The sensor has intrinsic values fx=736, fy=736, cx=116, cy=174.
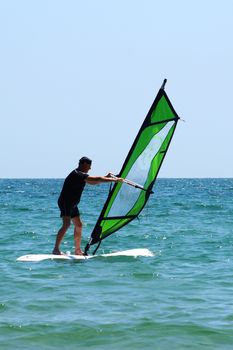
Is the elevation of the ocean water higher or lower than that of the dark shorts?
lower

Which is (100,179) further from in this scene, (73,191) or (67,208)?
(67,208)

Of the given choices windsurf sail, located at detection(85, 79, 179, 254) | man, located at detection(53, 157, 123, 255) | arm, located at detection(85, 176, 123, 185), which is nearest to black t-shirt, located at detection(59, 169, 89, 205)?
man, located at detection(53, 157, 123, 255)

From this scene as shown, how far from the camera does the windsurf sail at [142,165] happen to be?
10.3 m

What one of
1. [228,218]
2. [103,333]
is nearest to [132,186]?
[103,333]

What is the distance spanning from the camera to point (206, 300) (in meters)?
7.40

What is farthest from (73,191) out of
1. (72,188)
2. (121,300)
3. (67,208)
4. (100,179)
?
(121,300)

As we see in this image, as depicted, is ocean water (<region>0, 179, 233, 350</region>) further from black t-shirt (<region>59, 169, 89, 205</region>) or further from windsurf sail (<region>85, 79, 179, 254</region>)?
black t-shirt (<region>59, 169, 89, 205</region>)

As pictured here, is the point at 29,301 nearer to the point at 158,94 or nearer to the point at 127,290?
the point at 127,290

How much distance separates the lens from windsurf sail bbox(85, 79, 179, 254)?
10.3 m

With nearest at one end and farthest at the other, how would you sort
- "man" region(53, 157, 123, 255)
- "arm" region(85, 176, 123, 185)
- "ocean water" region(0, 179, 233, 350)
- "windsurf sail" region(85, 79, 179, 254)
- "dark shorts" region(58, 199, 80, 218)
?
"ocean water" region(0, 179, 233, 350), "arm" region(85, 176, 123, 185), "man" region(53, 157, 123, 255), "dark shorts" region(58, 199, 80, 218), "windsurf sail" region(85, 79, 179, 254)

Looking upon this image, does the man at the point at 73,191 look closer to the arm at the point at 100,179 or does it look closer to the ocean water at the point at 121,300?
the arm at the point at 100,179

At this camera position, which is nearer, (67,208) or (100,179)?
(100,179)

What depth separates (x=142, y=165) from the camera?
10.5 metres

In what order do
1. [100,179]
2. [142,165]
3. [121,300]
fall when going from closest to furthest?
[121,300], [100,179], [142,165]
